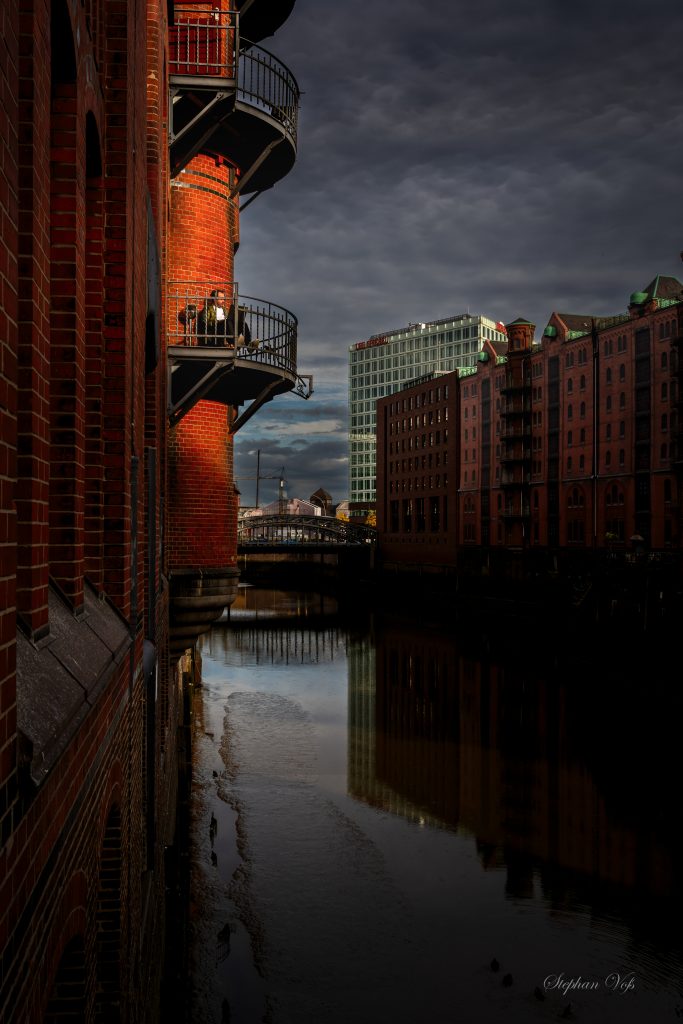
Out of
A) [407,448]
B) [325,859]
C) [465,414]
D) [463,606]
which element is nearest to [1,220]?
[325,859]

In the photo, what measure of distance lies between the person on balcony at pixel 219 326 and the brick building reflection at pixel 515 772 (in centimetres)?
1197

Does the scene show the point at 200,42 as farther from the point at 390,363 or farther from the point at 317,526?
the point at 390,363

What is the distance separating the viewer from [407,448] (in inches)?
3415

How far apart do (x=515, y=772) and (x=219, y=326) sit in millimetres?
16997

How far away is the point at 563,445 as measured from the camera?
6294 centimetres

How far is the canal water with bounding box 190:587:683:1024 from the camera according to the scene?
44.7 feet

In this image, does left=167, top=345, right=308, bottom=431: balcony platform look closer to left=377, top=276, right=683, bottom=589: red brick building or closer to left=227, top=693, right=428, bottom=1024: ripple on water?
left=227, top=693, right=428, bottom=1024: ripple on water

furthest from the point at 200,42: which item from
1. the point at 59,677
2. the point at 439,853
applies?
the point at 439,853

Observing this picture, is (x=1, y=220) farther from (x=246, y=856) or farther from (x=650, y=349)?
(x=650, y=349)

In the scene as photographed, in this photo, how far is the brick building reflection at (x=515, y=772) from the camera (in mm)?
18797

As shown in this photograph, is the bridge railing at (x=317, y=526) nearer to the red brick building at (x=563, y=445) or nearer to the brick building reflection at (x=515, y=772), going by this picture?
the red brick building at (x=563, y=445)

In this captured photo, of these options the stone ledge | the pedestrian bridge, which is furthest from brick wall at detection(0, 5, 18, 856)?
the pedestrian bridge

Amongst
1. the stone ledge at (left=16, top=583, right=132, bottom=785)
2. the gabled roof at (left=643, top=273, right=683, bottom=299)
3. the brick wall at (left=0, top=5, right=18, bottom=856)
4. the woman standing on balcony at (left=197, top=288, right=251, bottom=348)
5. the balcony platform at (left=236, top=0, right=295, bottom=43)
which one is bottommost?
the stone ledge at (left=16, top=583, right=132, bottom=785)

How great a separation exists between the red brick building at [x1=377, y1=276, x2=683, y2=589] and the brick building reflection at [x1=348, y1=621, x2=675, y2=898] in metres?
18.1
